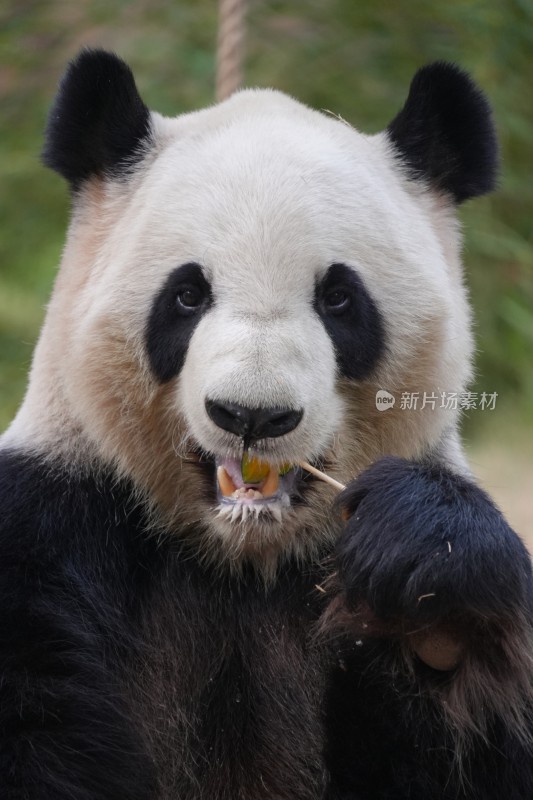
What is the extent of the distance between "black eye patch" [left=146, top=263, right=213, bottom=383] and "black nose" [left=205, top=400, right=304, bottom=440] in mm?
439

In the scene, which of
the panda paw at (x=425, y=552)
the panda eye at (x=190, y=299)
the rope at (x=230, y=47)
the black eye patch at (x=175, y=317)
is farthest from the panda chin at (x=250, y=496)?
the rope at (x=230, y=47)

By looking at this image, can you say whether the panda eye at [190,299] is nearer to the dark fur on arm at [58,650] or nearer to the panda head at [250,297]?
the panda head at [250,297]

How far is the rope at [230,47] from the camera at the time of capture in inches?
240

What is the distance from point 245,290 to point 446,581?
104 cm

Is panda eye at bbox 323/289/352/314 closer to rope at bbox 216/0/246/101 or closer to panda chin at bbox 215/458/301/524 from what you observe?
panda chin at bbox 215/458/301/524

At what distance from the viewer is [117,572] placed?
4254 mm

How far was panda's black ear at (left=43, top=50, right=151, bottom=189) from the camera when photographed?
4406mm

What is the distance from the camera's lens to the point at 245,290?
377 centimetres

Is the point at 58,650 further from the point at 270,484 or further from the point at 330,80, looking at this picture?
the point at 330,80

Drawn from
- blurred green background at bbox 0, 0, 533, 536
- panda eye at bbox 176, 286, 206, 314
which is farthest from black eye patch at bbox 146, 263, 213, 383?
blurred green background at bbox 0, 0, 533, 536

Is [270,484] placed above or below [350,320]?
below

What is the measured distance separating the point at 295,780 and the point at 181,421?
1283 mm

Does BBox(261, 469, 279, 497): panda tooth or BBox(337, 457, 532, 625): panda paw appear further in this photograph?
BBox(261, 469, 279, 497): panda tooth

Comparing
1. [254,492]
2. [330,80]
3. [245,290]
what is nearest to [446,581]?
[254,492]
